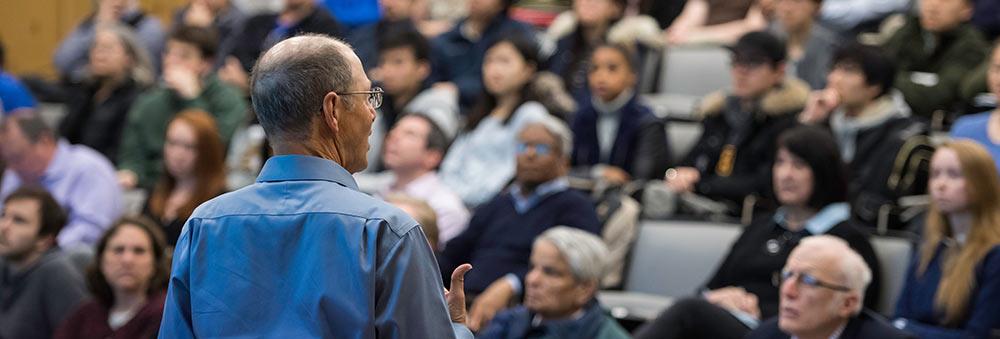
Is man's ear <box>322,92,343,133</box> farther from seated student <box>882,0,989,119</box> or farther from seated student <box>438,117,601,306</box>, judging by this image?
seated student <box>882,0,989,119</box>

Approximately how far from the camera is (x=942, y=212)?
408 cm

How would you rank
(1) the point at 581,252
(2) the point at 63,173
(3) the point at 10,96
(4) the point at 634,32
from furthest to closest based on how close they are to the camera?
(3) the point at 10,96 < (4) the point at 634,32 < (2) the point at 63,173 < (1) the point at 581,252

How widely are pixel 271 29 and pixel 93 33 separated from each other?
1.01 m

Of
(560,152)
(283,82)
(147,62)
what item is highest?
(283,82)

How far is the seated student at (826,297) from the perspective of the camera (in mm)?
3594

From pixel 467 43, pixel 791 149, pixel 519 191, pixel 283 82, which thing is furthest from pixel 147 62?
pixel 283 82

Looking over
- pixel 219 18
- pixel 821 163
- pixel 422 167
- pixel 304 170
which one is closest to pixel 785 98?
pixel 821 163

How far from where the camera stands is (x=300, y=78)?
1.90 metres

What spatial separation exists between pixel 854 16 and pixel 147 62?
3194 millimetres

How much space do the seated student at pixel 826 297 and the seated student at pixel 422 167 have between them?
1778 mm

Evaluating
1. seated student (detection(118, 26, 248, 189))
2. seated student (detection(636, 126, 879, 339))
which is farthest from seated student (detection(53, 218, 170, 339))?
seated student (detection(118, 26, 248, 189))

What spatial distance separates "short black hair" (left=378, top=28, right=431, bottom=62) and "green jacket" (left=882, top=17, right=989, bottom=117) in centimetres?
185

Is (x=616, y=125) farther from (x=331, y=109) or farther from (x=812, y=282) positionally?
(x=331, y=109)

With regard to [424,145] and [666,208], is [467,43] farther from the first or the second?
[666,208]
